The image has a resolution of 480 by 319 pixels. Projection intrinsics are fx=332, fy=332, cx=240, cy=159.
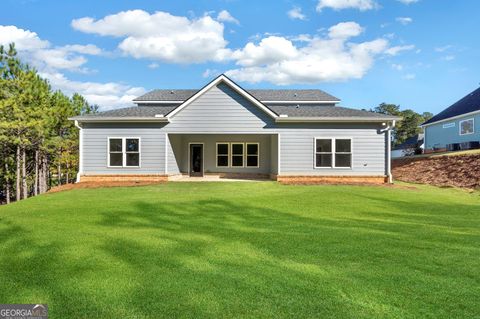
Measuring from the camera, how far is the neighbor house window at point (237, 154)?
20.7 meters

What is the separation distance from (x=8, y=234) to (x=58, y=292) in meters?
4.04

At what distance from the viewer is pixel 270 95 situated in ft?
85.9

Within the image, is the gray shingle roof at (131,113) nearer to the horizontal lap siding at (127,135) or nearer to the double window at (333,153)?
the horizontal lap siding at (127,135)

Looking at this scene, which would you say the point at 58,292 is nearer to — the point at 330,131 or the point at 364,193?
the point at 364,193

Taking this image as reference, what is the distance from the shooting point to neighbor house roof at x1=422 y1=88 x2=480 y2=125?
2800 cm

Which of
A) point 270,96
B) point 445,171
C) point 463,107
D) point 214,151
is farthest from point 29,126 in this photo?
point 463,107

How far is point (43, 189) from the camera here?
2134 cm

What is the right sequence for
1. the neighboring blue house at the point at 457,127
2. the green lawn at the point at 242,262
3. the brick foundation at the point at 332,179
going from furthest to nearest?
the neighboring blue house at the point at 457,127
the brick foundation at the point at 332,179
the green lawn at the point at 242,262

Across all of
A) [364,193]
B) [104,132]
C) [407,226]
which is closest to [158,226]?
[407,226]

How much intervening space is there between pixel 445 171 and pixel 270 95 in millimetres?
13096

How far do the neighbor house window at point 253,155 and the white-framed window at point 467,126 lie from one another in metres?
19.2

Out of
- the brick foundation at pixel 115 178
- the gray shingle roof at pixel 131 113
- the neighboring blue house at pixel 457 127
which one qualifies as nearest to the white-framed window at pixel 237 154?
the gray shingle roof at pixel 131 113

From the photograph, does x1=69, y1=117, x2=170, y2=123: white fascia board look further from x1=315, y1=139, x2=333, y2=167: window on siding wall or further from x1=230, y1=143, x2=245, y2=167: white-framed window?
x1=315, y1=139, x2=333, y2=167: window on siding wall

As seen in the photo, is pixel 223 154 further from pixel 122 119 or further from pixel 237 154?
pixel 122 119
